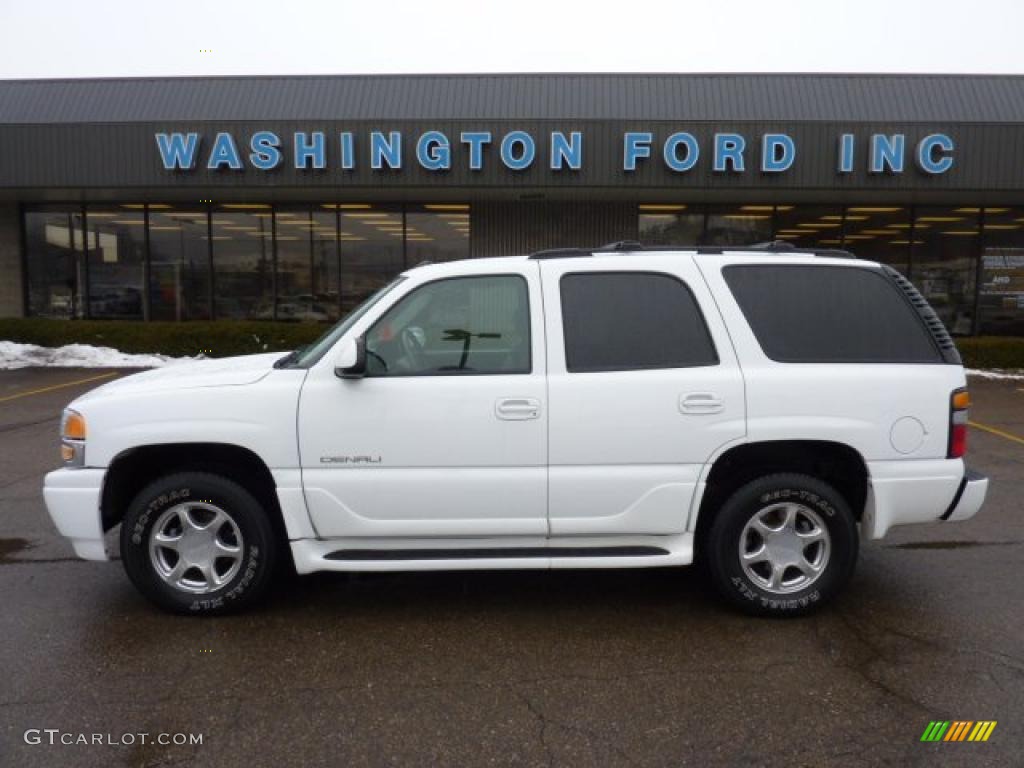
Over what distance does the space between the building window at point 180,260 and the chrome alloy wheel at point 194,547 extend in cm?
1541

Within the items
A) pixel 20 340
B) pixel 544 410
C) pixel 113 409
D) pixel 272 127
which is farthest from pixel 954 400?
pixel 20 340

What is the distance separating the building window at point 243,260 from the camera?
1838cm

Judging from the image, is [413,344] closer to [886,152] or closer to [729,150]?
[729,150]

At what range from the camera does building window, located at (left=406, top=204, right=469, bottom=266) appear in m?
18.1

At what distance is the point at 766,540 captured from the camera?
4.29m

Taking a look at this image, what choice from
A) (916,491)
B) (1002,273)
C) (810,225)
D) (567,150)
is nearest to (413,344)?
(916,491)

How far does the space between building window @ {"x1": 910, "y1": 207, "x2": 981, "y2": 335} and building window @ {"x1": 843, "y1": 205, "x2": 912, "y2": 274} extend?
179mm

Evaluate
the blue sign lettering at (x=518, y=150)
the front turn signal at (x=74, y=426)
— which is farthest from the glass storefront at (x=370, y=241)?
the front turn signal at (x=74, y=426)

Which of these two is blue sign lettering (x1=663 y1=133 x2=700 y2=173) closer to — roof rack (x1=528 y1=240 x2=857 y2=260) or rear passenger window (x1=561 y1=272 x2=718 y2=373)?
roof rack (x1=528 y1=240 x2=857 y2=260)

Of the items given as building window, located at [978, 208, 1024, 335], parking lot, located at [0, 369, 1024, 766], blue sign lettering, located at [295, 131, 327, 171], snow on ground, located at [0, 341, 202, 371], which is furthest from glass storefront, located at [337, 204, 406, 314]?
parking lot, located at [0, 369, 1024, 766]

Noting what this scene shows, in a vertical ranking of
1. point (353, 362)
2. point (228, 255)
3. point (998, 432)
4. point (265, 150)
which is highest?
point (265, 150)

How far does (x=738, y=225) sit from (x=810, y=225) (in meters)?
1.50

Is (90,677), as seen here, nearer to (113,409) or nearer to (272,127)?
(113,409)

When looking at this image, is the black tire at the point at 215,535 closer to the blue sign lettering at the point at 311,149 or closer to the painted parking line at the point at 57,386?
the painted parking line at the point at 57,386
